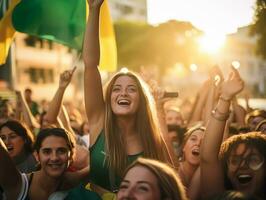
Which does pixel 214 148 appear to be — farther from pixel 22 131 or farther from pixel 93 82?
pixel 22 131

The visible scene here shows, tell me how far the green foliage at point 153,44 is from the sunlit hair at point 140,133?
149 feet

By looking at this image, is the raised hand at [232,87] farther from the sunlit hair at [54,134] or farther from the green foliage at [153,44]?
the green foliage at [153,44]

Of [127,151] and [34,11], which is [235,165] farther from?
[34,11]

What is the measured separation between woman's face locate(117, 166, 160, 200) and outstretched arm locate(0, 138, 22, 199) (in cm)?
82

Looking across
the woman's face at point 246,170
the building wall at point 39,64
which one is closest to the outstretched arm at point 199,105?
the woman's face at point 246,170

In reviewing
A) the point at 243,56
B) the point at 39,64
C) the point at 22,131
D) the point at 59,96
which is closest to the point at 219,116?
the point at 22,131

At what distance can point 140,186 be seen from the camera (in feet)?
7.30

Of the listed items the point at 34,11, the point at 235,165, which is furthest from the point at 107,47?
the point at 235,165

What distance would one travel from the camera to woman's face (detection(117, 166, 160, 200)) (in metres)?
2.19

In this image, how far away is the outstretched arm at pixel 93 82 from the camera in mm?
3271

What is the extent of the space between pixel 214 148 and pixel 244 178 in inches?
8.9

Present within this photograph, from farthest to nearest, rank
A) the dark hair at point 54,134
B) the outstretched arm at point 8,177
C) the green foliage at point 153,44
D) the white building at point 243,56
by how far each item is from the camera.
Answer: the white building at point 243,56, the green foliage at point 153,44, the dark hair at point 54,134, the outstretched arm at point 8,177

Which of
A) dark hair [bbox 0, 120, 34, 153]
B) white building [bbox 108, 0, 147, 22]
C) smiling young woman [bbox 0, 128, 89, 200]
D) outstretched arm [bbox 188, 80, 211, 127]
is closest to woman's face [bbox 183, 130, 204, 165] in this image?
smiling young woman [bbox 0, 128, 89, 200]

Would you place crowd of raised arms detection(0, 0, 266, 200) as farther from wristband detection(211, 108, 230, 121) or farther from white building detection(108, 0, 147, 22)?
white building detection(108, 0, 147, 22)
